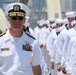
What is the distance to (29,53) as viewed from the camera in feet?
14.3

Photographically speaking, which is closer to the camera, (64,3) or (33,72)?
(33,72)

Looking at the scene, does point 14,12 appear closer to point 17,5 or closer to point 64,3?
point 17,5

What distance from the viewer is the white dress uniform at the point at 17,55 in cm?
429

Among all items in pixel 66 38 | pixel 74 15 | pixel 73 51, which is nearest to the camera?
pixel 73 51

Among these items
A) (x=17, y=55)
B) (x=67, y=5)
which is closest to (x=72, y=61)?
(x=17, y=55)

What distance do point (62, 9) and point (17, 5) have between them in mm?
16242

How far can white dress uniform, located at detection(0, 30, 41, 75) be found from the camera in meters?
4.29

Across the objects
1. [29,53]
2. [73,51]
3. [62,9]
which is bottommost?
[62,9]

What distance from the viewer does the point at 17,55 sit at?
4301mm

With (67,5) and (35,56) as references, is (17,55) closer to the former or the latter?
(35,56)

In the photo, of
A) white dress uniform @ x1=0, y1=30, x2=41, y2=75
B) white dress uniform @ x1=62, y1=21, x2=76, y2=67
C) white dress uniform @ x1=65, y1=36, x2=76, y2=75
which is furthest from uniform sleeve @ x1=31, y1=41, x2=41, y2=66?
white dress uniform @ x1=62, y1=21, x2=76, y2=67

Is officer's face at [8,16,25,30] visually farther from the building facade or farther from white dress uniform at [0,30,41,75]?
the building facade

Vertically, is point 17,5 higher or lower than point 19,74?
higher

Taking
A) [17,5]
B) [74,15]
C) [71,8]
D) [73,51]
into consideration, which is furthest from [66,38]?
[71,8]
